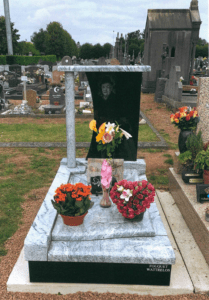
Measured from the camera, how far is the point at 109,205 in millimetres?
4711

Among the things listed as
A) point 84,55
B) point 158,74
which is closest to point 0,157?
point 158,74

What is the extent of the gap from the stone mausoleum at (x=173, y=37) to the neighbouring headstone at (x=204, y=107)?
593 inches

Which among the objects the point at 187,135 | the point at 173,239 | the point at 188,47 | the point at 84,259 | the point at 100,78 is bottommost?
the point at 173,239

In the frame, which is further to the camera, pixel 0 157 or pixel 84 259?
pixel 0 157

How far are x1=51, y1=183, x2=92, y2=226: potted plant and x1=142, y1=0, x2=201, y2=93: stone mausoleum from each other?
18.0 meters

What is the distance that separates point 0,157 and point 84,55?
61082 millimetres

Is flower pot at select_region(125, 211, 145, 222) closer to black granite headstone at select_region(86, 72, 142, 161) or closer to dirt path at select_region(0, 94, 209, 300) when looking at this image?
dirt path at select_region(0, 94, 209, 300)

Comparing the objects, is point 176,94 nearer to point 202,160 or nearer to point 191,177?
point 191,177

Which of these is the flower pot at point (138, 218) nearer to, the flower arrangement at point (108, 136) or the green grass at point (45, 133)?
the flower arrangement at point (108, 136)

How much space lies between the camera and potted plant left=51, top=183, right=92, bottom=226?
3.82 m

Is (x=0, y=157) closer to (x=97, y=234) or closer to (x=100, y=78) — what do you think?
(x=100, y=78)

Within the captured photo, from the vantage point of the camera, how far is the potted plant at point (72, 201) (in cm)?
382

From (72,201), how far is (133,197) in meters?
0.82

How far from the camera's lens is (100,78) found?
5.58m
